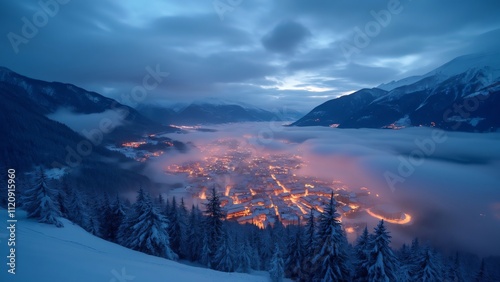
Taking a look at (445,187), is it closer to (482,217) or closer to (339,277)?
(482,217)

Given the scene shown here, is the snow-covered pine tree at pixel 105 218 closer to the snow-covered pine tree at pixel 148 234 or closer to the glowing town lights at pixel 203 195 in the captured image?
the snow-covered pine tree at pixel 148 234

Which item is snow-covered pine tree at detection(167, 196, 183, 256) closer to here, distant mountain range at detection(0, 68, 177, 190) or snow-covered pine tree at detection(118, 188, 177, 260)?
snow-covered pine tree at detection(118, 188, 177, 260)

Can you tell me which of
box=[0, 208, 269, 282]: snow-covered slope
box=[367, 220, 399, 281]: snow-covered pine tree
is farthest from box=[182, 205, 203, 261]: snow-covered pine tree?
box=[367, 220, 399, 281]: snow-covered pine tree

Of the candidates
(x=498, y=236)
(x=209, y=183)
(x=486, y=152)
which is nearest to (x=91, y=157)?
(x=209, y=183)

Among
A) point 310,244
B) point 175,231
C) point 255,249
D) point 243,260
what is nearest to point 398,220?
point 255,249

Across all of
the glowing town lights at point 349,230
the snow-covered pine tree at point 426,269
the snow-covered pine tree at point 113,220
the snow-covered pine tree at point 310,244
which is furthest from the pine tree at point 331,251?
the glowing town lights at point 349,230

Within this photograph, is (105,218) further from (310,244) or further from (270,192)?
(270,192)
